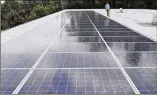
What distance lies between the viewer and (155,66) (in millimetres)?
7098

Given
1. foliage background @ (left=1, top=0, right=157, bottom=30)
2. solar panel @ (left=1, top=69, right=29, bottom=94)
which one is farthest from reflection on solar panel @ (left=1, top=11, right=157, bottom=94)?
foliage background @ (left=1, top=0, right=157, bottom=30)

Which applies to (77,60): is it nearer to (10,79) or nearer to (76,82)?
(76,82)

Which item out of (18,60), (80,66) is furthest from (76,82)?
(18,60)

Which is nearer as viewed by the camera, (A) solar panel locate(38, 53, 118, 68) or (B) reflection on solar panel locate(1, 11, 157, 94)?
(B) reflection on solar panel locate(1, 11, 157, 94)

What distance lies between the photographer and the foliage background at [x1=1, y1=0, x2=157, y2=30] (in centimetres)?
3825

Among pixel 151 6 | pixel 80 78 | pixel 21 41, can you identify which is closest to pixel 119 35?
pixel 21 41

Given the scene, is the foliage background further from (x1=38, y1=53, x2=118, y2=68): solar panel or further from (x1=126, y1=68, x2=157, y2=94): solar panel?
(x1=126, y1=68, x2=157, y2=94): solar panel

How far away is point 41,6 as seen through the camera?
4281 cm

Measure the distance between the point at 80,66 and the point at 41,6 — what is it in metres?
37.2

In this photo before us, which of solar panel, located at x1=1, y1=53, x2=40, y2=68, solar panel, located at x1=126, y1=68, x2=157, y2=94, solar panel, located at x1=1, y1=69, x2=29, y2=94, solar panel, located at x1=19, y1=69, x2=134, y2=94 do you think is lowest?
solar panel, located at x1=126, y1=68, x2=157, y2=94

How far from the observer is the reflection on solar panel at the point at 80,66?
18.2 ft

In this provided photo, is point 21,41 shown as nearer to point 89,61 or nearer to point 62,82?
point 89,61

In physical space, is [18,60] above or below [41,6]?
below

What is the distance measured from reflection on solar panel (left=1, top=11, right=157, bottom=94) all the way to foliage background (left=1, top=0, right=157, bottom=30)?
91.2ft
